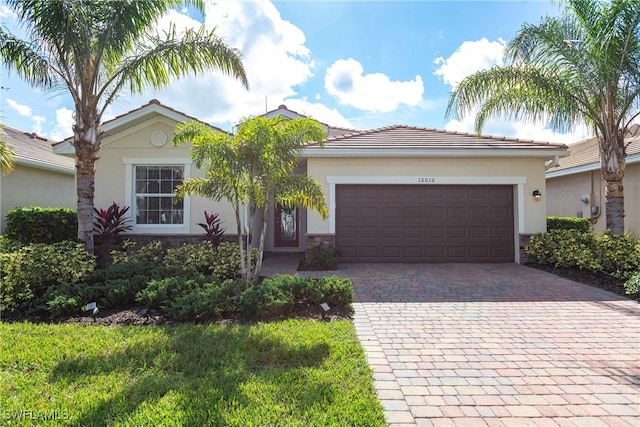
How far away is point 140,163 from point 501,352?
34.1 feet

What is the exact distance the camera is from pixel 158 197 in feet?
32.6

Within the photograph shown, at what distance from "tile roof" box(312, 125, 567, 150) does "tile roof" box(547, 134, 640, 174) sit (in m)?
2.47

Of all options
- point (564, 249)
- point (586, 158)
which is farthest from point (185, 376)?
point (586, 158)

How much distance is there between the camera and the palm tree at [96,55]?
6570 millimetres

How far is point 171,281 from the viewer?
5504 millimetres

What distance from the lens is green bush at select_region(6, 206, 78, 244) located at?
332 inches

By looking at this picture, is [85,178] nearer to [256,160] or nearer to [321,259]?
[256,160]

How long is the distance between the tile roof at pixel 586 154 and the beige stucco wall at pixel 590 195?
0.50 m

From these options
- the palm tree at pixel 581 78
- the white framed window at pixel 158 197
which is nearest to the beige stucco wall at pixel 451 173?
the palm tree at pixel 581 78

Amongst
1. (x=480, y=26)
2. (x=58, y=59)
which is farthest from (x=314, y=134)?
(x=480, y=26)

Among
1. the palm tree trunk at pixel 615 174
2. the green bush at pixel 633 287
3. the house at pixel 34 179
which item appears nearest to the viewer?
the green bush at pixel 633 287

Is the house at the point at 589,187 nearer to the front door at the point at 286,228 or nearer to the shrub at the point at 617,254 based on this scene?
the shrub at the point at 617,254

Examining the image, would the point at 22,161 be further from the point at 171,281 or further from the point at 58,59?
the point at 171,281

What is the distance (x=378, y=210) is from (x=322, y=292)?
5128 mm
